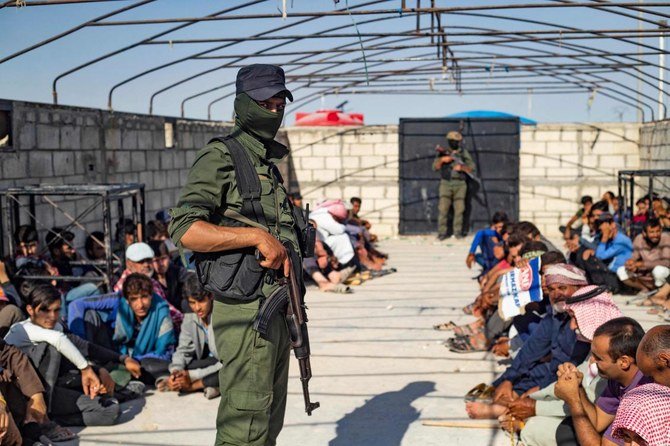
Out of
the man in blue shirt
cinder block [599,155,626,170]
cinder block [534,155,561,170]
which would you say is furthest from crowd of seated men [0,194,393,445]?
cinder block [599,155,626,170]

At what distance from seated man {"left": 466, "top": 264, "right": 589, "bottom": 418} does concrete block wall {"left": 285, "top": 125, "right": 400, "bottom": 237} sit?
1042 cm

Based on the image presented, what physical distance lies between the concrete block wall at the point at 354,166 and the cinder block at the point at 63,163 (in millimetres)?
7051

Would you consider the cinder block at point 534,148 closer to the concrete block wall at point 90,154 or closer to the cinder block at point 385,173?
the cinder block at point 385,173

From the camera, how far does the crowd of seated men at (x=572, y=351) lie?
9.61ft

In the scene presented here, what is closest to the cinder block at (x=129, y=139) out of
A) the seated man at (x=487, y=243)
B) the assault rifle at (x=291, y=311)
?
the seated man at (x=487, y=243)

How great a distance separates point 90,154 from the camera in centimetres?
948

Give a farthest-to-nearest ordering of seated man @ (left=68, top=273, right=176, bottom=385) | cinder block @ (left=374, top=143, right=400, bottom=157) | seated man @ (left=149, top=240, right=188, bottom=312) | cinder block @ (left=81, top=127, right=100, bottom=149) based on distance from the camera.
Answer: cinder block @ (left=374, top=143, right=400, bottom=157), cinder block @ (left=81, top=127, right=100, bottom=149), seated man @ (left=149, top=240, right=188, bottom=312), seated man @ (left=68, top=273, right=176, bottom=385)

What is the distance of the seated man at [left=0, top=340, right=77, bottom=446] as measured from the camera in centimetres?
452

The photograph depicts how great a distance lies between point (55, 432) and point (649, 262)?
21.1 feet

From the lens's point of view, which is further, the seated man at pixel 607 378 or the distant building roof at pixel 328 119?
the distant building roof at pixel 328 119

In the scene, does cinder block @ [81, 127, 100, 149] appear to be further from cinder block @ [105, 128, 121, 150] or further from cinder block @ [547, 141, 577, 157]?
cinder block @ [547, 141, 577, 157]

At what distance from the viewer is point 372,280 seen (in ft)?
35.4

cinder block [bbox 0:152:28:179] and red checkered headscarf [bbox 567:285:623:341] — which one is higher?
cinder block [bbox 0:152:28:179]

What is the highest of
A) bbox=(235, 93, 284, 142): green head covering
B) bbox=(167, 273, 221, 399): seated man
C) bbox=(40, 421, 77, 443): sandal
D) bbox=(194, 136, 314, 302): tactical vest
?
bbox=(235, 93, 284, 142): green head covering
